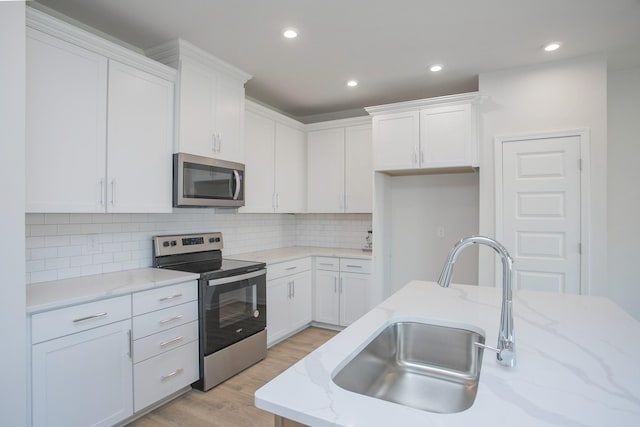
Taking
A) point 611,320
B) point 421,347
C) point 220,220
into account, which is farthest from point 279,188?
point 611,320

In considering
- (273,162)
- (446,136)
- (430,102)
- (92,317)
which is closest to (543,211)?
(446,136)

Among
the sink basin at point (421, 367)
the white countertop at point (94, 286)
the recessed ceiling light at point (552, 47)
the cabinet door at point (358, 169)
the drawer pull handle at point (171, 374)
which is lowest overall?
the drawer pull handle at point (171, 374)

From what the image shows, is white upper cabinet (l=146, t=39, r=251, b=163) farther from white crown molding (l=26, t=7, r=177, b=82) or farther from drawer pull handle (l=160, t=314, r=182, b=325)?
drawer pull handle (l=160, t=314, r=182, b=325)

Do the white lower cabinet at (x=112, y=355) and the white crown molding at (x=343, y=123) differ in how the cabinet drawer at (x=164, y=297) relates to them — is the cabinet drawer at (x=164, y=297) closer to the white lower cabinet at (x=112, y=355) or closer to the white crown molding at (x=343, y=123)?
the white lower cabinet at (x=112, y=355)

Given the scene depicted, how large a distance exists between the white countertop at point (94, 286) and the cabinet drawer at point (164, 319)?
7.0 inches

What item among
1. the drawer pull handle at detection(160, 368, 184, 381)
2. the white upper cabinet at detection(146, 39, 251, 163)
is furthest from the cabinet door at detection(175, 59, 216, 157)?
the drawer pull handle at detection(160, 368, 184, 381)

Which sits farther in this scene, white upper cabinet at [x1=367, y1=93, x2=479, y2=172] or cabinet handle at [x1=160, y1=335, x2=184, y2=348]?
white upper cabinet at [x1=367, y1=93, x2=479, y2=172]

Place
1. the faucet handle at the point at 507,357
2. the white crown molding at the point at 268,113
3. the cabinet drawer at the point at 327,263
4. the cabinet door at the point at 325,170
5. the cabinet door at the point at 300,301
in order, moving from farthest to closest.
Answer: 1. the cabinet door at the point at 325,170
2. the cabinet drawer at the point at 327,263
3. the cabinet door at the point at 300,301
4. the white crown molding at the point at 268,113
5. the faucet handle at the point at 507,357

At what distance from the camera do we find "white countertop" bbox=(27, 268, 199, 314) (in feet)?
6.08

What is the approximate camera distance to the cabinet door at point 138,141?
2.35m

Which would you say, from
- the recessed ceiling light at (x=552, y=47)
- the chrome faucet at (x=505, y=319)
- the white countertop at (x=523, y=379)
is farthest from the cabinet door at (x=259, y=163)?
the chrome faucet at (x=505, y=319)

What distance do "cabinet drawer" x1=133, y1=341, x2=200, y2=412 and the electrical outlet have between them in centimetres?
86

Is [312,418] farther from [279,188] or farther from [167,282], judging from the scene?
[279,188]

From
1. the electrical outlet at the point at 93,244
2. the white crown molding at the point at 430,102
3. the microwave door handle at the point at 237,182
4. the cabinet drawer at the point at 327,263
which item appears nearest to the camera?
the electrical outlet at the point at 93,244
